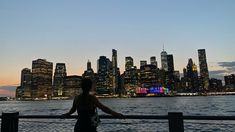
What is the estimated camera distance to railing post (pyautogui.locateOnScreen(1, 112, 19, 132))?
620cm

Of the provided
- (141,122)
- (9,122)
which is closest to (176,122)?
(9,122)

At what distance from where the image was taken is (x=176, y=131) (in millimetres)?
5004

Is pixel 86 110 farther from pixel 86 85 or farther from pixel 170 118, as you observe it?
pixel 170 118

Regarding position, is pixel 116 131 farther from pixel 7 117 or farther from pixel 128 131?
pixel 7 117

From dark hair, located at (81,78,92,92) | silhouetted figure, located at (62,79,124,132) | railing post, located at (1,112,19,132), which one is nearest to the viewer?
silhouetted figure, located at (62,79,124,132)

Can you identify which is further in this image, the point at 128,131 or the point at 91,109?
the point at 128,131

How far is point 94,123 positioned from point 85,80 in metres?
0.82

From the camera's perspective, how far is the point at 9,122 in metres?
6.22

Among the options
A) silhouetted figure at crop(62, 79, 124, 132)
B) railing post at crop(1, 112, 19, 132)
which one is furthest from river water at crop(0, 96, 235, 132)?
silhouetted figure at crop(62, 79, 124, 132)

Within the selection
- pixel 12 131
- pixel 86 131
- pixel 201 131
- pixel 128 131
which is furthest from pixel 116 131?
pixel 86 131

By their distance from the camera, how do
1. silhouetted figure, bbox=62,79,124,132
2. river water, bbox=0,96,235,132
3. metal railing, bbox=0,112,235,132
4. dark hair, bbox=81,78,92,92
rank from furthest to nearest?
river water, bbox=0,96,235,132
metal railing, bbox=0,112,235,132
dark hair, bbox=81,78,92,92
silhouetted figure, bbox=62,79,124,132

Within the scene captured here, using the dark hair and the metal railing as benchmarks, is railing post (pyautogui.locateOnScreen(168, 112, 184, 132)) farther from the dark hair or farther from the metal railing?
the dark hair

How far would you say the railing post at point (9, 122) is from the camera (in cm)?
620

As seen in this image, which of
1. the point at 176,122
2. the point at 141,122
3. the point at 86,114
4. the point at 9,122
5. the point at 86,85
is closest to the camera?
the point at 86,114
